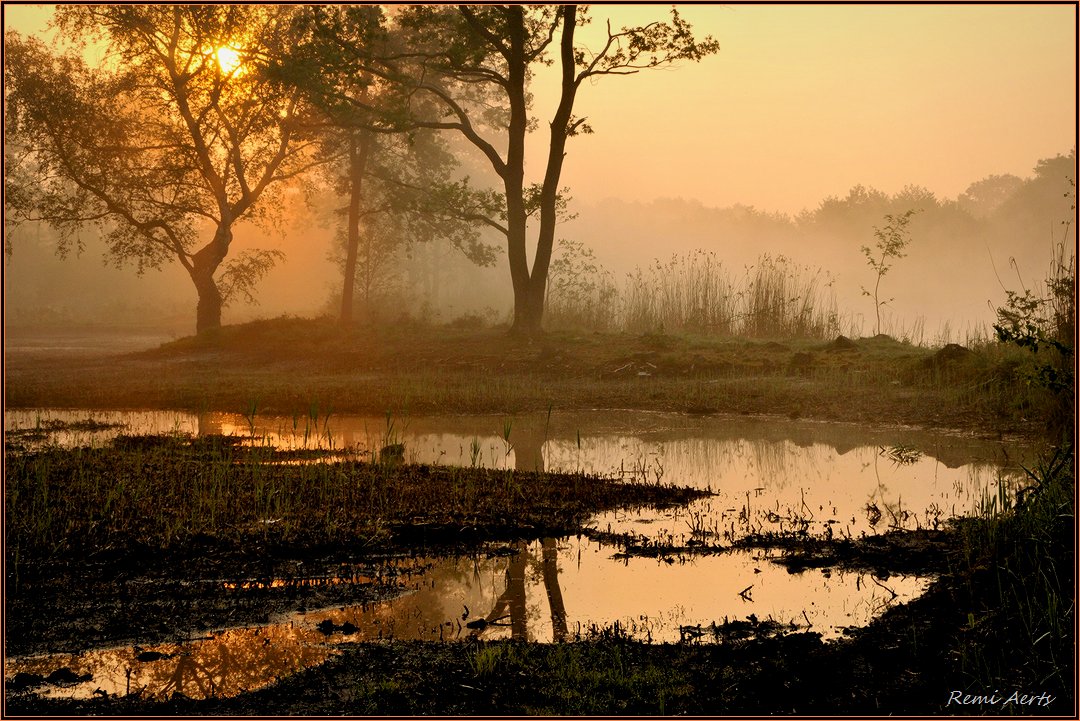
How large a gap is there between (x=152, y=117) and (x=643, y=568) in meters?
27.6

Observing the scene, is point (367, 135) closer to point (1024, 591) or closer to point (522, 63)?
point (522, 63)

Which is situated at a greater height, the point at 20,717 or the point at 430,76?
the point at 430,76

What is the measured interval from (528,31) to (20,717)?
2026 cm

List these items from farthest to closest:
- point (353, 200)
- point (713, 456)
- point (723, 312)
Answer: point (353, 200) < point (723, 312) < point (713, 456)

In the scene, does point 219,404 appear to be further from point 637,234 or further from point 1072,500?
point 637,234

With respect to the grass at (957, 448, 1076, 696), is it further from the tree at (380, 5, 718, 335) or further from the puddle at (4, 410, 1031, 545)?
the tree at (380, 5, 718, 335)

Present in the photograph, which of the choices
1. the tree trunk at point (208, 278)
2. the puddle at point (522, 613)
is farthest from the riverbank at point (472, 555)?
the tree trunk at point (208, 278)

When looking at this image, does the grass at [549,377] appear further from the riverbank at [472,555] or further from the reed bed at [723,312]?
the reed bed at [723,312]

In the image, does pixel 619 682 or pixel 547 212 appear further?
pixel 547 212

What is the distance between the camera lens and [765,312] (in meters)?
23.7

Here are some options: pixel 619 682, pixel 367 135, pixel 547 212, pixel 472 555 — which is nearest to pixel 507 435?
pixel 472 555

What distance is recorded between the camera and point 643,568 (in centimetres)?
639

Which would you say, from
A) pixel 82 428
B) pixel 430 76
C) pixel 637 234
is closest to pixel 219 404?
pixel 82 428

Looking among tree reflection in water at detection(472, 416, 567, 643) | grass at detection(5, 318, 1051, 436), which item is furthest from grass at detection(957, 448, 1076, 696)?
grass at detection(5, 318, 1051, 436)
